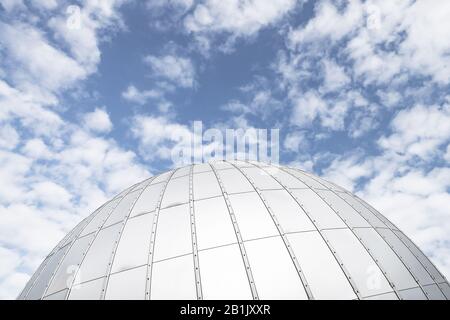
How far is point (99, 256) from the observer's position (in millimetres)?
9070

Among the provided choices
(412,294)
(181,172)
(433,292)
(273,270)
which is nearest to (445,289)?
(433,292)

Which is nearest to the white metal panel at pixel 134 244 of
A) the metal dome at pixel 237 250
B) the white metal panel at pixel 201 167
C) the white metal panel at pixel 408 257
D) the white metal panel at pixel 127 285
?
the metal dome at pixel 237 250

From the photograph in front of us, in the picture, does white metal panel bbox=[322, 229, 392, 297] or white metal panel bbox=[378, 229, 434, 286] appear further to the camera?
white metal panel bbox=[378, 229, 434, 286]

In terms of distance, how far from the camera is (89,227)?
11.3 meters

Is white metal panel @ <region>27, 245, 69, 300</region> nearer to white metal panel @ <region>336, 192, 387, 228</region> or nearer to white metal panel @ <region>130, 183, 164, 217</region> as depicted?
white metal panel @ <region>130, 183, 164, 217</region>

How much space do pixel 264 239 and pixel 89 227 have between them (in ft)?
22.2

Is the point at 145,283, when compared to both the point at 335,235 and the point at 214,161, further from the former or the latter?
the point at 214,161

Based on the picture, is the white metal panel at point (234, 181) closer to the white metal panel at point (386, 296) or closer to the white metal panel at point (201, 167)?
the white metal panel at point (201, 167)

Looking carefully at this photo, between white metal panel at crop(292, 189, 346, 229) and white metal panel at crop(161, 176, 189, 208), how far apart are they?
12.6ft

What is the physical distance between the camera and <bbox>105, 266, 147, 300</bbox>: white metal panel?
7.53m

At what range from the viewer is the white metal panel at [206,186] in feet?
34.1

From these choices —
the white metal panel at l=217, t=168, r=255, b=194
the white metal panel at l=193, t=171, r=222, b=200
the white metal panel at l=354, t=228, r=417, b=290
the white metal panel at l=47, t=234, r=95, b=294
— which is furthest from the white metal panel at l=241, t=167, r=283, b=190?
the white metal panel at l=47, t=234, r=95, b=294

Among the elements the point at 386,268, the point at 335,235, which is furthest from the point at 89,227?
the point at 386,268

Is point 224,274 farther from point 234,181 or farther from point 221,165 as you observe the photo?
point 221,165
